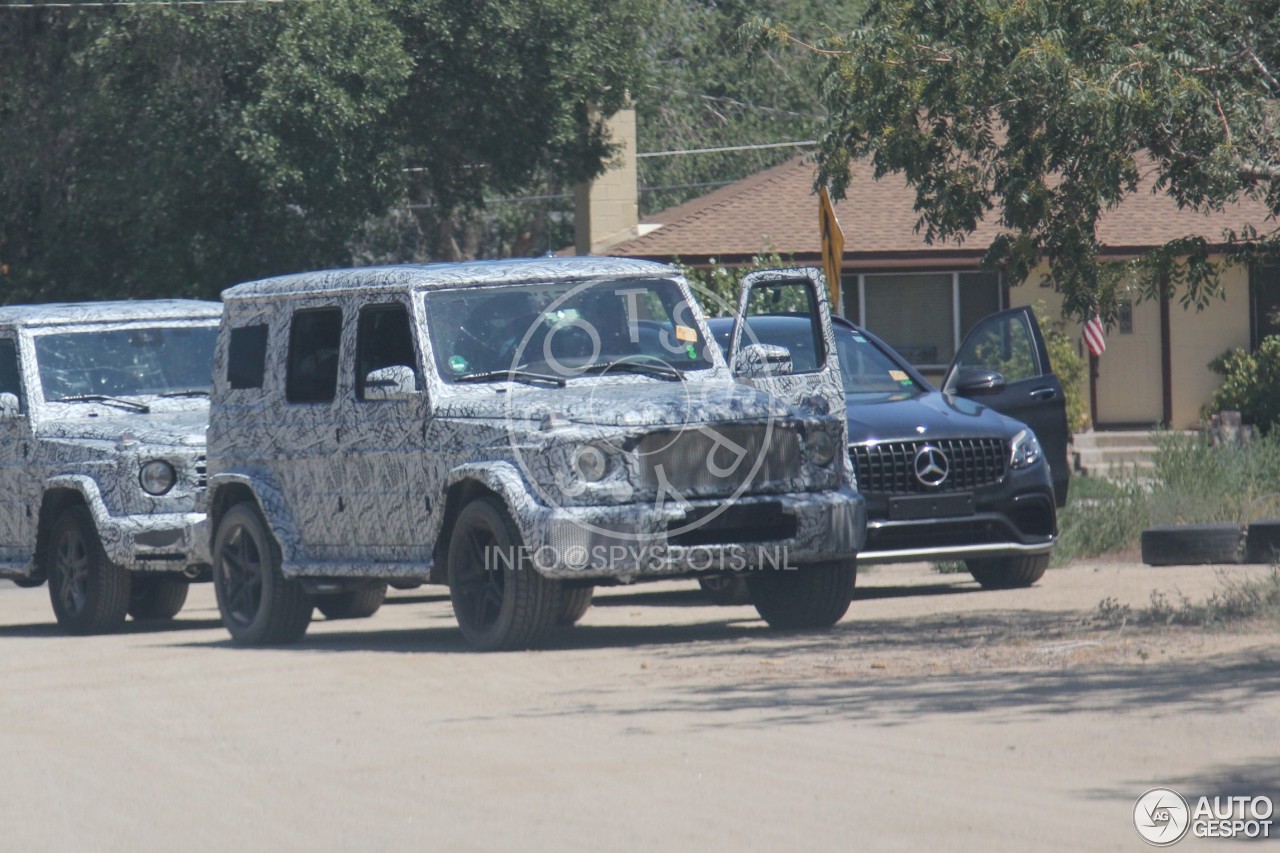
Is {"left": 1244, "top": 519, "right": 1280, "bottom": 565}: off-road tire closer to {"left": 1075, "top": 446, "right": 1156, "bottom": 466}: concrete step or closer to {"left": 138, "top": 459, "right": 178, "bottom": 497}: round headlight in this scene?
{"left": 138, "top": 459, "right": 178, "bottom": 497}: round headlight

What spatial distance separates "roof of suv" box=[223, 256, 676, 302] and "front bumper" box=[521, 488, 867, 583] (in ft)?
5.69

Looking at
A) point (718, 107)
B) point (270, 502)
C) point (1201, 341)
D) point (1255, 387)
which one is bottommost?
point (1255, 387)

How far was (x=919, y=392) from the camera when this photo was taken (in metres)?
14.1

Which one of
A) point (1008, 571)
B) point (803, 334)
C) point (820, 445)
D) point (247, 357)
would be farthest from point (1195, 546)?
point (247, 357)

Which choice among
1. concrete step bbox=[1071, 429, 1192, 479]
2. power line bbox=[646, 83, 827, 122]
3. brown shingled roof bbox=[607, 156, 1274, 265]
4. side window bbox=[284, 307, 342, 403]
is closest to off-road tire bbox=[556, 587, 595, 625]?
side window bbox=[284, 307, 342, 403]

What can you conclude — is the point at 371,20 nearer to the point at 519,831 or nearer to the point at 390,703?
the point at 390,703

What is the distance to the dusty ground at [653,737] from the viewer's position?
22.0 feet

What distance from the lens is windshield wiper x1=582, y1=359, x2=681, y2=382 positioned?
455 inches

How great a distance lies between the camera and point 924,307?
102 feet

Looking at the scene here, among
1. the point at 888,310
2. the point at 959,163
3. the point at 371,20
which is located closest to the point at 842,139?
the point at 959,163

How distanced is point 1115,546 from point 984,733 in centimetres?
917

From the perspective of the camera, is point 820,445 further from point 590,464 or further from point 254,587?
point 254,587

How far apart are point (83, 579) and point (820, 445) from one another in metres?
5.35

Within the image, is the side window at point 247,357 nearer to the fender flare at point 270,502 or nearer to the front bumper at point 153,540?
the fender flare at point 270,502
